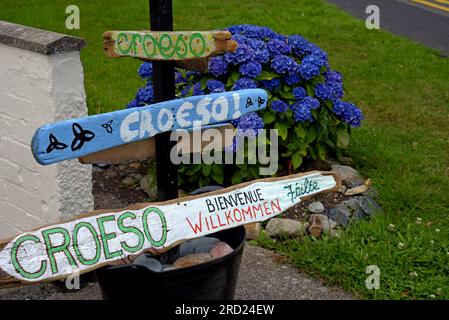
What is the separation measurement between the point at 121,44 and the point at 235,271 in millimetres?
1046

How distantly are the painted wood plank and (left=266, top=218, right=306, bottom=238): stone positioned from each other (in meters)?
1.06

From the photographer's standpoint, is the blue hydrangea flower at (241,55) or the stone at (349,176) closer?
the blue hydrangea flower at (241,55)

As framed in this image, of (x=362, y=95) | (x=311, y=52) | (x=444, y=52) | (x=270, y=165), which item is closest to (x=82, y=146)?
(x=270, y=165)

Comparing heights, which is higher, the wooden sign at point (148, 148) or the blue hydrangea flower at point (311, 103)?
the wooden sign at point (148, 148)

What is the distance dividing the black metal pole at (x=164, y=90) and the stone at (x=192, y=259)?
11.6 inches

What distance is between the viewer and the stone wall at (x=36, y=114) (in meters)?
3.37

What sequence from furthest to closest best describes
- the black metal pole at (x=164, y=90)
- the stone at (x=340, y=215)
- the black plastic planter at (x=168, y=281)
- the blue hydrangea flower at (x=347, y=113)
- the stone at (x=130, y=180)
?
the stone at (x=130, y=180), the blue hydrangea flower at (x=347, y=113), the stone at (x=340, y=215), the black metal pole at (x=164, y=90), the black plastic planter at (x=168, y=281)

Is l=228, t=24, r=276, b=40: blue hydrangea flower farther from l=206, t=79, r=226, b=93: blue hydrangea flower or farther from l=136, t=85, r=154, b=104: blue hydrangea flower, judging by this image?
l=136, t=85, r=154, b=104: blue hydrangea flower

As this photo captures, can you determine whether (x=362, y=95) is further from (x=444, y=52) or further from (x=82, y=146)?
(x=82, y=146)

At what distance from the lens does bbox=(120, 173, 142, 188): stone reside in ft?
15.7

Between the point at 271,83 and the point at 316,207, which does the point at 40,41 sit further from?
the point at 316,207

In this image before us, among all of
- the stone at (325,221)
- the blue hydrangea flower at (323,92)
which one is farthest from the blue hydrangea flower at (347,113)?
the stone at (325,221)

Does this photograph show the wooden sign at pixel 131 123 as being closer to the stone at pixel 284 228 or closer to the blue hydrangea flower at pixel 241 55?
the stone at pixel 284 228

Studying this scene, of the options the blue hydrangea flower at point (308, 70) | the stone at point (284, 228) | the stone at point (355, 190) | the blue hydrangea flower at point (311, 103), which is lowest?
the stone at point (284, 228)
